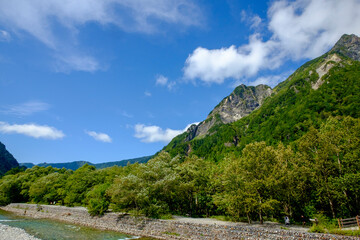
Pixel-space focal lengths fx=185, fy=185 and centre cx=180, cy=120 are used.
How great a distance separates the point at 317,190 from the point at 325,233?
10.0m

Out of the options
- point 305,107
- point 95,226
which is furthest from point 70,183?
point 305,107

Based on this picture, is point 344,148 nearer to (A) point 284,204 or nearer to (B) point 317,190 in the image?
(B) point 317,190

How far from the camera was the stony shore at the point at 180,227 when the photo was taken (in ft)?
57.9

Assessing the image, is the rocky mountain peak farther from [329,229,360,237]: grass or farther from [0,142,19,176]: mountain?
[0,142,19,176]: mountain

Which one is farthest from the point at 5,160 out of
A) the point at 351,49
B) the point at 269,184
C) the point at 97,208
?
the point at 351,49

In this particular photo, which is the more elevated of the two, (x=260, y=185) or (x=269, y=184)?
(x=269, y=184)

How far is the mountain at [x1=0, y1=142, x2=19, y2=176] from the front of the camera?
15189 centimetres

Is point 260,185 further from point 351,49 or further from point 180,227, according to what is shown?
point 351,49

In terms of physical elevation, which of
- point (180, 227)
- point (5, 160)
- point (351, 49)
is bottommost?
point (180, 227)

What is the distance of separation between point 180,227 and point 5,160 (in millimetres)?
206761

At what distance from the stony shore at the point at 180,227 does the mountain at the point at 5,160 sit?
161 metres

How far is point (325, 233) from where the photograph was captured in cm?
1636

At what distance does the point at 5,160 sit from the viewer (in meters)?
161

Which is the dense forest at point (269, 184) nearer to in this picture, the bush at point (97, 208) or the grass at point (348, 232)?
the bush at point (97, 208)
